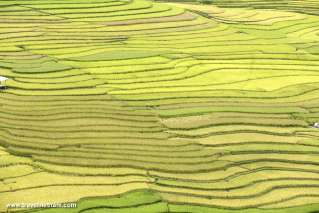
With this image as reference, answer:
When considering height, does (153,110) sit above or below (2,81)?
below

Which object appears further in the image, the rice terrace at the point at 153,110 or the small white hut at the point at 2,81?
the small white hut at the point at 2,81

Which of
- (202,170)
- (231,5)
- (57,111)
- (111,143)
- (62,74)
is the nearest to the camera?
(202,170)

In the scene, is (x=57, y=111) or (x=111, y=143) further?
(x=57, y=111)

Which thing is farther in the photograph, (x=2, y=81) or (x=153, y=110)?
(x=2, y=81)

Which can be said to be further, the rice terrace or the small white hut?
the small white hut

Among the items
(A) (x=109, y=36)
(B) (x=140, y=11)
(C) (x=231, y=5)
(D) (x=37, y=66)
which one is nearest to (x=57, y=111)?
(D) (x=37, y=66)

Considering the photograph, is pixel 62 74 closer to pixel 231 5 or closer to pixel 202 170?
pixel 202 170

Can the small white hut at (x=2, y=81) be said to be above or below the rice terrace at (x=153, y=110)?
above

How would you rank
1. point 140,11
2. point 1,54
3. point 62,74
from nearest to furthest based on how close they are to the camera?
1. point 62,74
2. point 1,54
3. point 140,11
